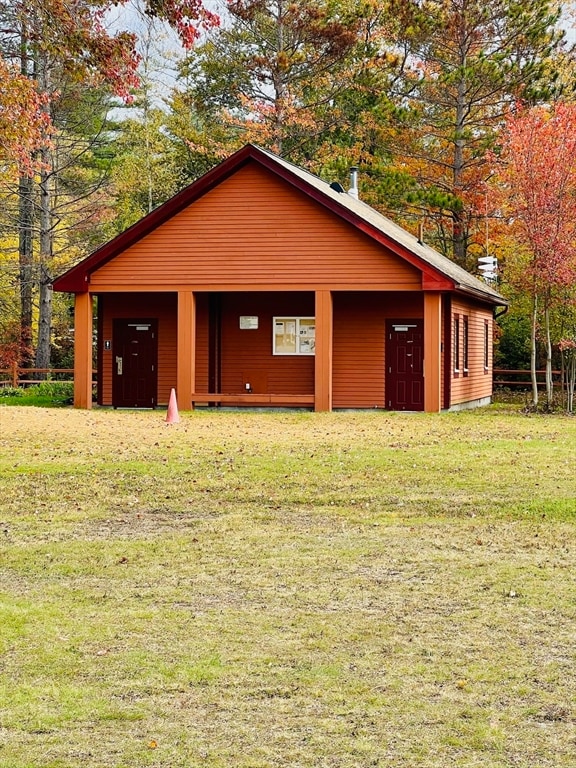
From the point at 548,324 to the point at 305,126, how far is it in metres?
18.0

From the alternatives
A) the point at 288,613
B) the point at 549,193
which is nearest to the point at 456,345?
the point at 549,193

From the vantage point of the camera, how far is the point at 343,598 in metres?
7.80

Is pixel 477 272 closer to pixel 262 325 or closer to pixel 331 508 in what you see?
pixel 262 325

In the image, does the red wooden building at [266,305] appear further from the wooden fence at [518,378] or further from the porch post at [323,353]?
the wooden fence at [518,378]

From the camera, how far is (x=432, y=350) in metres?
25.5

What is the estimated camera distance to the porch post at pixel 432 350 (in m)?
25.4

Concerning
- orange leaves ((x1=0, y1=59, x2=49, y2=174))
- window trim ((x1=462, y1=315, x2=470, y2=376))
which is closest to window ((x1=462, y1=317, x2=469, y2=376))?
window trim ((x1=462, y1=315, x2=470, y2=376))

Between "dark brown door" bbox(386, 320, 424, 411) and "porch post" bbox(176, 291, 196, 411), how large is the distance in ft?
15.4

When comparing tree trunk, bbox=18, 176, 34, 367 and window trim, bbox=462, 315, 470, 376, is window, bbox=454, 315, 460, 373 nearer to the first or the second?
window trim, bbox=462, 315, 470, 376

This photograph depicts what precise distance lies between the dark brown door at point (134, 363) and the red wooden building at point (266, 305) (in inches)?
1.2

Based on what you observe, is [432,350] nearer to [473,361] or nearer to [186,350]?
[186,350]

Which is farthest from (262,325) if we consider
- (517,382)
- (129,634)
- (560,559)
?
(129,634)

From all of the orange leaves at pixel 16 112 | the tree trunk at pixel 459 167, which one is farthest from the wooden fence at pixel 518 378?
the orange leaves at pixel 16 112

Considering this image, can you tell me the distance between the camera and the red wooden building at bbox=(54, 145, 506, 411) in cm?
2548
